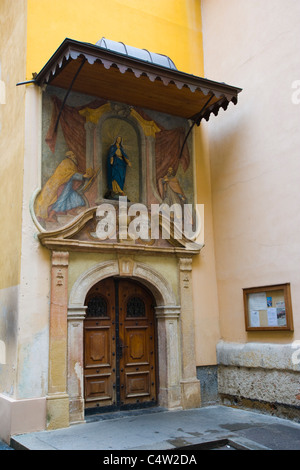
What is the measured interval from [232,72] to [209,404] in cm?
569

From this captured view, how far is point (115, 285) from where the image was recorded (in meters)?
7.59

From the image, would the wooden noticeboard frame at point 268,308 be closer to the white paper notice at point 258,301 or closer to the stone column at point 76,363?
the white paper notice at point 258,301

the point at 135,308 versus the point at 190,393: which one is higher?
the point at 135,308

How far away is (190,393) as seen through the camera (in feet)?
24.7

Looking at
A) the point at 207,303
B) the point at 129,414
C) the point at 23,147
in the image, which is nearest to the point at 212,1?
the point at 23,147

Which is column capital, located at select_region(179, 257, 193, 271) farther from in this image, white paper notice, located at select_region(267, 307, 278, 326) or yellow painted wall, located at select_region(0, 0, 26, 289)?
yellow painted wall, located at select_region(0, 0, 26, 289)

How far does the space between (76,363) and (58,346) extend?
38 cm

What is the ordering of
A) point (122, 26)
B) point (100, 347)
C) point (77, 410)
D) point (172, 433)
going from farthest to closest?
point (122, 26), point (100, 347), point (77, 410), point (172, 433)

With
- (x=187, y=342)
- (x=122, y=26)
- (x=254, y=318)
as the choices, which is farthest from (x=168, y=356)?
(x=122, y=26)

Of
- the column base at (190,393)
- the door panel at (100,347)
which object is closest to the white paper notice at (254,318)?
the column base at (190,393)

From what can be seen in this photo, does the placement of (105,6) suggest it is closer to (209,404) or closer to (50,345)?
(50,345)

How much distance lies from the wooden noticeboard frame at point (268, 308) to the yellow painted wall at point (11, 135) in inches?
142

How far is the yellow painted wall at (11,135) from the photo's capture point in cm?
686

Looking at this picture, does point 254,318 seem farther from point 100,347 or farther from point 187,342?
point 100,347
